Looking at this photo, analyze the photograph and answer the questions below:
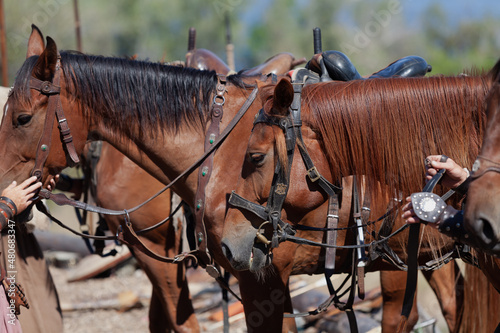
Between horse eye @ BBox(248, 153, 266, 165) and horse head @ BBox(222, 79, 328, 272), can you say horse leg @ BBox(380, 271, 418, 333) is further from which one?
horse eye @ BBox(248, 153, 266, 165)

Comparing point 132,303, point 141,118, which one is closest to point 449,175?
point 141,118

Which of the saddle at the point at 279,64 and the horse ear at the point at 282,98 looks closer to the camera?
the horse ear at the point at 282,98

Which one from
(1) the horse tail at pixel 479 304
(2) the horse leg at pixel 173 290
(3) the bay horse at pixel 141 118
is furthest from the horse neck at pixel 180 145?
(1) the horse tail at pixel 479 304

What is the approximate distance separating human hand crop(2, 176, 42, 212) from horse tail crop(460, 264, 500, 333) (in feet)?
10.2

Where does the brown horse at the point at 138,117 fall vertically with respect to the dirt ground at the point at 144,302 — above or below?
above

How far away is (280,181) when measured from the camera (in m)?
2.74

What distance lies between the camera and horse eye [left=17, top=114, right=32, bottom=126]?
302cm

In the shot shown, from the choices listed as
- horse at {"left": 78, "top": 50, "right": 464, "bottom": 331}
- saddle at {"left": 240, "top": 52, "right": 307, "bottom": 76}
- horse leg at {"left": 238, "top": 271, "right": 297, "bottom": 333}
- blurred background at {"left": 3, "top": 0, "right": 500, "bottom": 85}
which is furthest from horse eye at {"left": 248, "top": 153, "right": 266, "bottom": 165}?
blurred background at {"left": 3, "top": 0, "right": 500, "bottom": 85}

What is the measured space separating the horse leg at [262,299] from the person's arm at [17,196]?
4.11 ft

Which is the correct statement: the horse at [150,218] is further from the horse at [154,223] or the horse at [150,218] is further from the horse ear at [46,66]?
the horse ear at [46,66]

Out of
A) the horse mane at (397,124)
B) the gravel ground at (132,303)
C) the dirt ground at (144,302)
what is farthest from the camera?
the gravel ground at (132,303)

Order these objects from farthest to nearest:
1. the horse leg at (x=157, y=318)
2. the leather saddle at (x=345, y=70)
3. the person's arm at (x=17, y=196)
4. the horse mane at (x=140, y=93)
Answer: the horse leg at (x=157, y=318) → the leather saddle at (x=345, y=70) → the horse mane at (x=140, y=93) → the person's arm at (x=17, y=196)

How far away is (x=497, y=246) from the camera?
188 cm

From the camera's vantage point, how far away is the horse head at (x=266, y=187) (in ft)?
8.95
